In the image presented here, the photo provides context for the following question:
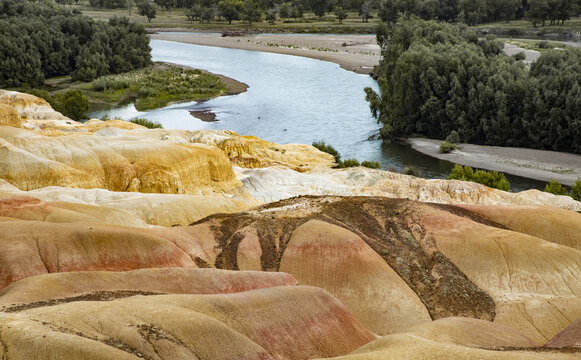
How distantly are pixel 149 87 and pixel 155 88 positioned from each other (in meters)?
1.39

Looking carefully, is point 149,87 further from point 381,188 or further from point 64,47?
point 381,188

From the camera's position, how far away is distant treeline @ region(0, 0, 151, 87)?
141125mm

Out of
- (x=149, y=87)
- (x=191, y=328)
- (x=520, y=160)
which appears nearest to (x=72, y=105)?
(x=149, y=87)

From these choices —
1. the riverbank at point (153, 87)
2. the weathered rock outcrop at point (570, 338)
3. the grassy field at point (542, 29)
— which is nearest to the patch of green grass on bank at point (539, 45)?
the grassy field at point (542, 29)

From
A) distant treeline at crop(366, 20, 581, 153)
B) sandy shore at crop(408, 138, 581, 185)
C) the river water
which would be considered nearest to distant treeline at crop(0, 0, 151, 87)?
the river water

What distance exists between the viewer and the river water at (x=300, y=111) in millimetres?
95500

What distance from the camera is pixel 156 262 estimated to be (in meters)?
33.1

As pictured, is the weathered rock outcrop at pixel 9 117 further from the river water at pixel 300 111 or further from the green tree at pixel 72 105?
the green tree at pixel 72 105

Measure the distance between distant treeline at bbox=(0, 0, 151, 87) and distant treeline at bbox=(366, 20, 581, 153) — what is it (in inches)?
3168

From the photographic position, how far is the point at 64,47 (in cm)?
15525

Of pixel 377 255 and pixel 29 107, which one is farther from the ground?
pixel 29 107

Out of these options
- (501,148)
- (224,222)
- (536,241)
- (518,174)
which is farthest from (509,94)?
(224,222)

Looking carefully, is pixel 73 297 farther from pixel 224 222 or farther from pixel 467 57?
pixel 467 57

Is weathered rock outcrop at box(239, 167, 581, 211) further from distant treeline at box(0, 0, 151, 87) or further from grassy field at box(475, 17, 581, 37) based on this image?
grassy field at box(475, 17, 581, 37)
